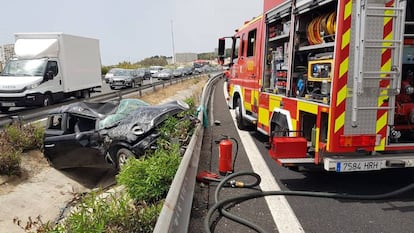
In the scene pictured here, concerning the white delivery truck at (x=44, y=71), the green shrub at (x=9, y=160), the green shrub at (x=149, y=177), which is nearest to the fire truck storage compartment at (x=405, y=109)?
the green shrub at (x=149, y=177)

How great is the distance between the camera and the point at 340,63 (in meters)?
4.25

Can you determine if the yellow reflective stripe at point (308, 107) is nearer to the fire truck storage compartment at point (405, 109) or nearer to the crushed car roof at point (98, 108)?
the fire truck storage compartment at point (405, 109)

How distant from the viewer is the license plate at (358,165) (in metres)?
4.38

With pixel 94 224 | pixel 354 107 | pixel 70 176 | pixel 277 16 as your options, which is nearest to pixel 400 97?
pixel 354 107

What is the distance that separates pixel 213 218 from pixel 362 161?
1.99 metres

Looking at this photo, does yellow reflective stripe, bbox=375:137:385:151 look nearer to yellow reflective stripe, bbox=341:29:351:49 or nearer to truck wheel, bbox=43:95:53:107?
yellow reflective stripe, bbox=341:29:351:49

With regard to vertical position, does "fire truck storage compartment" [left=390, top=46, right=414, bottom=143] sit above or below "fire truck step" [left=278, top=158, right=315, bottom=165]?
above

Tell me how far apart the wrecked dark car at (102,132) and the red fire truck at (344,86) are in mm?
2445

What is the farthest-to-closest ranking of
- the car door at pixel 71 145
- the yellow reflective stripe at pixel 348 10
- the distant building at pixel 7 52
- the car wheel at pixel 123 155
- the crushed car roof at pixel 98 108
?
1. the distant building at pixel 7 52
2. the crushed car roof at pixel 98 108
3. the car door at pixel 71 145
4. the car wheel at pixel 123 155
5. the yellow reflective stripe at pixel 348 10

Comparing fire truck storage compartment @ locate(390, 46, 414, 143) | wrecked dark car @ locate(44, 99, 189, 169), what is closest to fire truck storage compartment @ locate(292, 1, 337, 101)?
fire truck storage compartment @ locate(390, 46, 414, 143)

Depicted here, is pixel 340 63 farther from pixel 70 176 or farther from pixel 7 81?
pixel 7 81

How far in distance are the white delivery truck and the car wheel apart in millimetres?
9434

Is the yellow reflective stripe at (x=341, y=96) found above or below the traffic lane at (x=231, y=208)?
above

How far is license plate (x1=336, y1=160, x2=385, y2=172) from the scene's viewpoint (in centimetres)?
438
